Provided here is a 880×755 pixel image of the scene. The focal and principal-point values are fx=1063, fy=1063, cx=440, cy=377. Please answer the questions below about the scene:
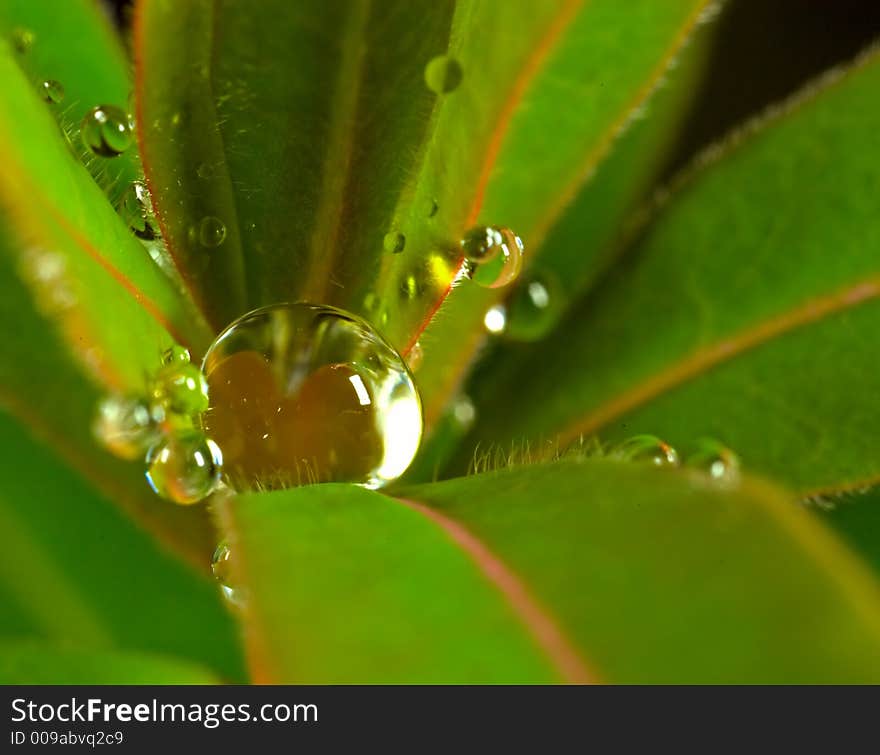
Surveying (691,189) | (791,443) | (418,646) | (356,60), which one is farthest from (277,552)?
(691,189)

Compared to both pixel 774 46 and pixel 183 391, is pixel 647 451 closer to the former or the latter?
pixel 183 391

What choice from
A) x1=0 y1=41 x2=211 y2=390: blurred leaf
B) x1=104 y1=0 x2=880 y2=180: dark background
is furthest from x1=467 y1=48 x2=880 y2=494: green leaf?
x1=104 y1=0 x2=880 y2=180: dark background

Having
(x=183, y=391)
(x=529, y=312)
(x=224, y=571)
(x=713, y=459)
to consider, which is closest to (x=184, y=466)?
(x=183, y=391)

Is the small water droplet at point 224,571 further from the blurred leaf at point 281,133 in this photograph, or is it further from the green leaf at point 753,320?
the green leaf at point 753,320

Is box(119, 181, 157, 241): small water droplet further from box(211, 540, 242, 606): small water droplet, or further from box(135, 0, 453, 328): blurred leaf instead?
box(211, 540, 242, 606): small water droplet

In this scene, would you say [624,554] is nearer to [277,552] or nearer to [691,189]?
[277,552]

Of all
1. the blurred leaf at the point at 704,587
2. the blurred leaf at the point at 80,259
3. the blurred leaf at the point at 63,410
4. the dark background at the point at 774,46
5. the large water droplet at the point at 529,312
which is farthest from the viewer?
the dark background at the point at 774,46

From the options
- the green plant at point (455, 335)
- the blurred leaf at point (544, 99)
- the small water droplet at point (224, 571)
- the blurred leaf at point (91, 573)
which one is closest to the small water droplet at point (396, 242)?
the green plant at point (455, 335)
